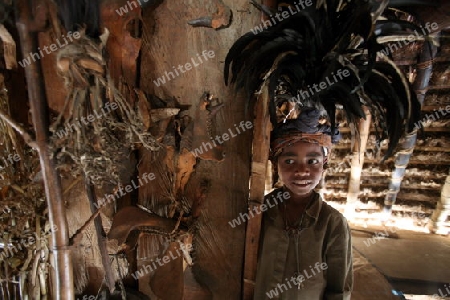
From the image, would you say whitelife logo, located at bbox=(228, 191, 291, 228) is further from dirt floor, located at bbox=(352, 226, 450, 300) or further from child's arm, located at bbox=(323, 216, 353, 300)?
dirt floor, located at bbox=(352, 226, 450, 300)

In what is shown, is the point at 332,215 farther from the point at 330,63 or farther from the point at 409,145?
the point at 409,145

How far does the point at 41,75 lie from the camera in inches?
43.7

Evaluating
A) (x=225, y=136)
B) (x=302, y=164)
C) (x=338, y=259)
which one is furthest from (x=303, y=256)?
(x=225, y=136)

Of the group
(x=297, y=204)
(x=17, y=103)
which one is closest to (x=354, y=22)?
→ (x=297, y=204)

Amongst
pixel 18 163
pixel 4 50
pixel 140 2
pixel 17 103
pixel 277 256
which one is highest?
pixel 140 2

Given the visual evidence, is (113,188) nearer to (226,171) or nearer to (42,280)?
(226,171)

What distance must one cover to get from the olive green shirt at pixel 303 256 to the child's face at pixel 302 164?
23cm

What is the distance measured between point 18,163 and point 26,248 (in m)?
0.54

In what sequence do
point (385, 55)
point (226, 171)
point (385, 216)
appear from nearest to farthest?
point (385, 55) < point (226, 171) < point (385, 216)

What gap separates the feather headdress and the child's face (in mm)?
319

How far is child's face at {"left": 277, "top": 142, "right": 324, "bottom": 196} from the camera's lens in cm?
146

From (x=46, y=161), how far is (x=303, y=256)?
156 centimetres

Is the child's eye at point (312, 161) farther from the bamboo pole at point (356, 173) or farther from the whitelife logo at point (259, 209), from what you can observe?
the bamboo pole at point (356, 173)

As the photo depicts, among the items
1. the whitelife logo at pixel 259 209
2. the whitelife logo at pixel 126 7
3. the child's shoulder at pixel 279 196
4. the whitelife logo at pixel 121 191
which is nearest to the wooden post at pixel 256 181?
the whitelife logo at pixel 259 209
